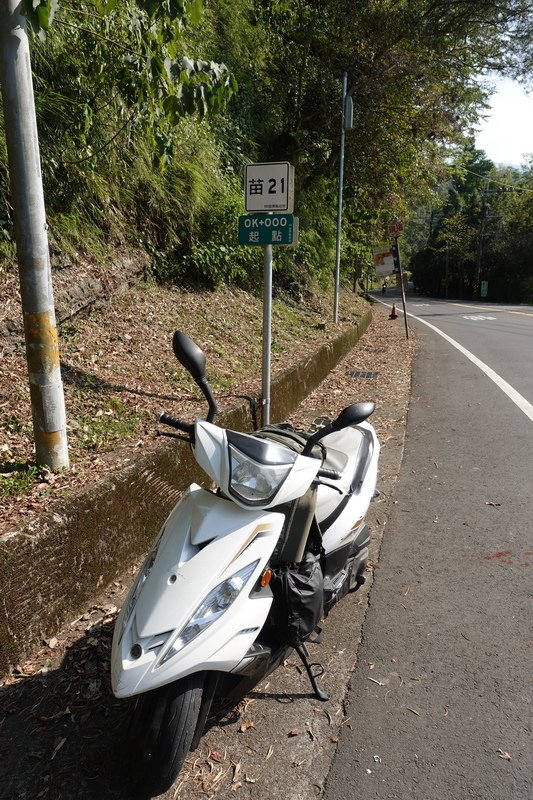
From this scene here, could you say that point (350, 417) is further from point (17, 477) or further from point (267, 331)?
point (267, 331)

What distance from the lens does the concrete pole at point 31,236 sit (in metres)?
3.25

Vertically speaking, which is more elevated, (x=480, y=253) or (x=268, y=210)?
(x=268, y=210)

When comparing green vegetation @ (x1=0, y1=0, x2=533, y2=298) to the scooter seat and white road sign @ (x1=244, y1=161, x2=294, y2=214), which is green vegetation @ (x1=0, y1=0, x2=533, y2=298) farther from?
the scooter seat

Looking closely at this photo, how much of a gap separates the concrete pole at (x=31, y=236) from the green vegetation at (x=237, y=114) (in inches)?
9.8

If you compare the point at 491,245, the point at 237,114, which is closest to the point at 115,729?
the point at 237,114

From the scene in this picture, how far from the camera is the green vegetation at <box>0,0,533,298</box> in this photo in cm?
459

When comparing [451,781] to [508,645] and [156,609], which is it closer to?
[508,645]

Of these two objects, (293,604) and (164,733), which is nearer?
(164,733)

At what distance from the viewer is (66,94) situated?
20.9ft

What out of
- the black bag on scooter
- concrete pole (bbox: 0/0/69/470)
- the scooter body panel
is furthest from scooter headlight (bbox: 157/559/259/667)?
concrete pole (bbox: 0/0/69/470)

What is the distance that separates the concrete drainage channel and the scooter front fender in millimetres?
729

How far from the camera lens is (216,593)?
7.21 feet

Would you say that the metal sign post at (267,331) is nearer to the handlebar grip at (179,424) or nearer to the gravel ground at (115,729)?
the gravel ground at (115,729)

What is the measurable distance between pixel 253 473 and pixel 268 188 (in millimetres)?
4042
